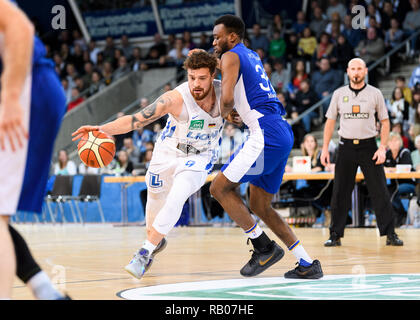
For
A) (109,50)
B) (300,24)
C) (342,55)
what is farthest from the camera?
(109,50)

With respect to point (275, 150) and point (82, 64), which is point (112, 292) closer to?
point (275, 150)

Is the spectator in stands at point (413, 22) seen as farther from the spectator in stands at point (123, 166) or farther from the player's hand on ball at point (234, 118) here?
the player's hand on ball at point (234, 118)

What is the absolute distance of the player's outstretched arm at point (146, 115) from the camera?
5184 mm

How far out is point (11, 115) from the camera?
275 cm

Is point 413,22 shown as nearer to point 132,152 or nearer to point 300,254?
point 132,152

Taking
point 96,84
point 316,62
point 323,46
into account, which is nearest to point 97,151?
point 316,62

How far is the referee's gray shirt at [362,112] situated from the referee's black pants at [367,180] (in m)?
0.11

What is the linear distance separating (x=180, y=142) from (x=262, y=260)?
1128mm

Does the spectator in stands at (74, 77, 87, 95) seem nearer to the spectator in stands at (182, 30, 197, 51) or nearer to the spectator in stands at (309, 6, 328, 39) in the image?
the spectator in stands at (182, 30, 197, 51)

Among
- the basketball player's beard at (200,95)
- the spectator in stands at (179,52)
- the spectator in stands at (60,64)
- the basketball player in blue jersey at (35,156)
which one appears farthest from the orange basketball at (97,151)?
the spectator in stands at (60,64)

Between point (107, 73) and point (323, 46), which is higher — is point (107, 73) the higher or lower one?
the lower one

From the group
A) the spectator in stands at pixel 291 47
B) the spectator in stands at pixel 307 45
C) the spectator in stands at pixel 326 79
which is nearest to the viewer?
the spectator in stands at pixel 326 79
